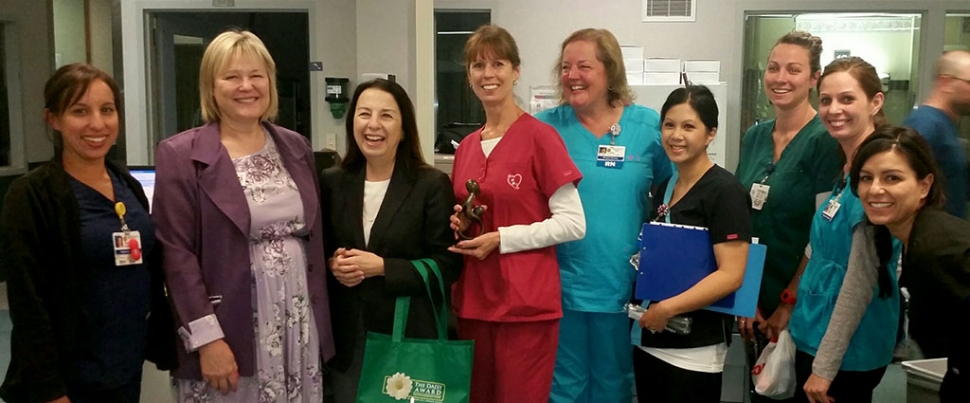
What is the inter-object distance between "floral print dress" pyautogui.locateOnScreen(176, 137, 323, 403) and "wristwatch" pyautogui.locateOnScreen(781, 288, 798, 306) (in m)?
1.39

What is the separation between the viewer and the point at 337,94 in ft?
17.4

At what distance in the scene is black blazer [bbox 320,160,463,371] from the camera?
1.90m

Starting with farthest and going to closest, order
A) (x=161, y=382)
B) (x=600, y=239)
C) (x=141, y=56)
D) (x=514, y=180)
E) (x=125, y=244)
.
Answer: (x=141, y=56), (x=161, y=382), (x=600, y=239), (x=514, y=180), (x=125, y=244)

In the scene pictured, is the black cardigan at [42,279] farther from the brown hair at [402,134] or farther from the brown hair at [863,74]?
the brown hair at [863,74]

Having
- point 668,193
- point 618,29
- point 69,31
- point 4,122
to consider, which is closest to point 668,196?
point 668,193

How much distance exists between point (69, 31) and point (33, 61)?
2.49 ft

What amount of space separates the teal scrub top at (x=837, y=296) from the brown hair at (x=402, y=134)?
3.49 feet

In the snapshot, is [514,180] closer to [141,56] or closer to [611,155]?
[611,155]

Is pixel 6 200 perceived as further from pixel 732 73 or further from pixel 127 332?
pixel 732 73

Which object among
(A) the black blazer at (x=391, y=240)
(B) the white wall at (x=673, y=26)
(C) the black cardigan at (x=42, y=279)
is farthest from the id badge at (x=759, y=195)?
(B) the white wall at (x=673, y=26)

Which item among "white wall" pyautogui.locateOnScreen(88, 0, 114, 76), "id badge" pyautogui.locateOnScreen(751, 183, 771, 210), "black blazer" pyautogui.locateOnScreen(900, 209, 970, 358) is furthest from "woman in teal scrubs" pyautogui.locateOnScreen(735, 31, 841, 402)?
"white wall" pyautogui.locateOnScreen(88, 0, 114, 76)

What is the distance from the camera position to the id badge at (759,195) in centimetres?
230

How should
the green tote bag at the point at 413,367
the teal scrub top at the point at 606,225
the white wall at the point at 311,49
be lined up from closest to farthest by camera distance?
the green tote bag at the point at 413,367 < the teal scrub top at the point at 606,225 < the white wall at the point at 311,49

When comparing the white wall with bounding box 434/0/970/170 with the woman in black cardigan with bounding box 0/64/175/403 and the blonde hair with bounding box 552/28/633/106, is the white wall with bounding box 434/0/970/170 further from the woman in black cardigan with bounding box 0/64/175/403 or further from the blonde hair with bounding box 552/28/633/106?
the woman in black cardigan with bounding box 0/64/175/403
